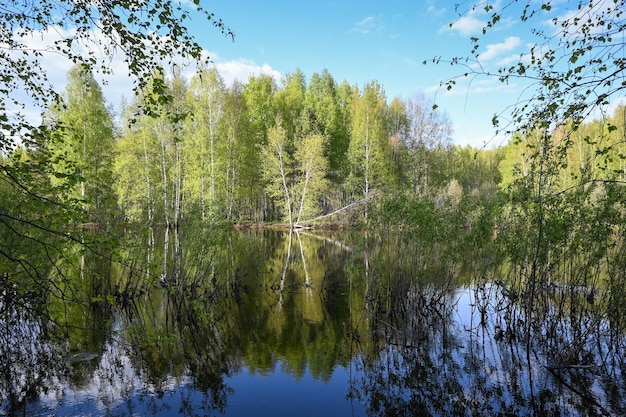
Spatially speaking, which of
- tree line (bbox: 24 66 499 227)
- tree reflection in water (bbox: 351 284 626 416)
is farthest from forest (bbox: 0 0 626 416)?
tree line (bbox: 24 66 499 227)

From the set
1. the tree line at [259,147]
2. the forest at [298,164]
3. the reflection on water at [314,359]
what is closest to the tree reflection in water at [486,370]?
the reflection on water at [314,359]

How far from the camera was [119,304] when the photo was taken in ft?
36.1

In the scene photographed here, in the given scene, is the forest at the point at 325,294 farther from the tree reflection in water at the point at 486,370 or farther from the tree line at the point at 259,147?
the tree line at the point at 259,147

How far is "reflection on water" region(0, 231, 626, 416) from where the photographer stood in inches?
243

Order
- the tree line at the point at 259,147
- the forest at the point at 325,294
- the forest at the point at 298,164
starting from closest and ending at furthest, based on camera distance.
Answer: the forest at the point at 325,294
the forest at the point at 298,164
the tree line at the point at 259,147

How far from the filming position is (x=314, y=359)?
8.04 m

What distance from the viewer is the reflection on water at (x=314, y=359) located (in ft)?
20.3

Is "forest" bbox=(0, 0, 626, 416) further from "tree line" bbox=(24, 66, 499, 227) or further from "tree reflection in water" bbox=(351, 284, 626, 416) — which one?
"tree line" bbox=(24, 66, 499, 227)

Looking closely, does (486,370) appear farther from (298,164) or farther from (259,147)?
(259,147)

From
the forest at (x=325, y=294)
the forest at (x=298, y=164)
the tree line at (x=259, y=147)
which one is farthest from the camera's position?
the tree line at (x=259, y=147)

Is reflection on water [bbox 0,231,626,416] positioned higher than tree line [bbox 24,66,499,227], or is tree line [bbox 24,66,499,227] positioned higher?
tree line [bbox 24,66,499,227]

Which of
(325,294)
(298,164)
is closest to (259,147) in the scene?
(298,164)

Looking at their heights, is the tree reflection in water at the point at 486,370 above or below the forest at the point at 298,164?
below

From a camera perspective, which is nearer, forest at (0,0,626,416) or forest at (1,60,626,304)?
forest at (0,0,626,416)
